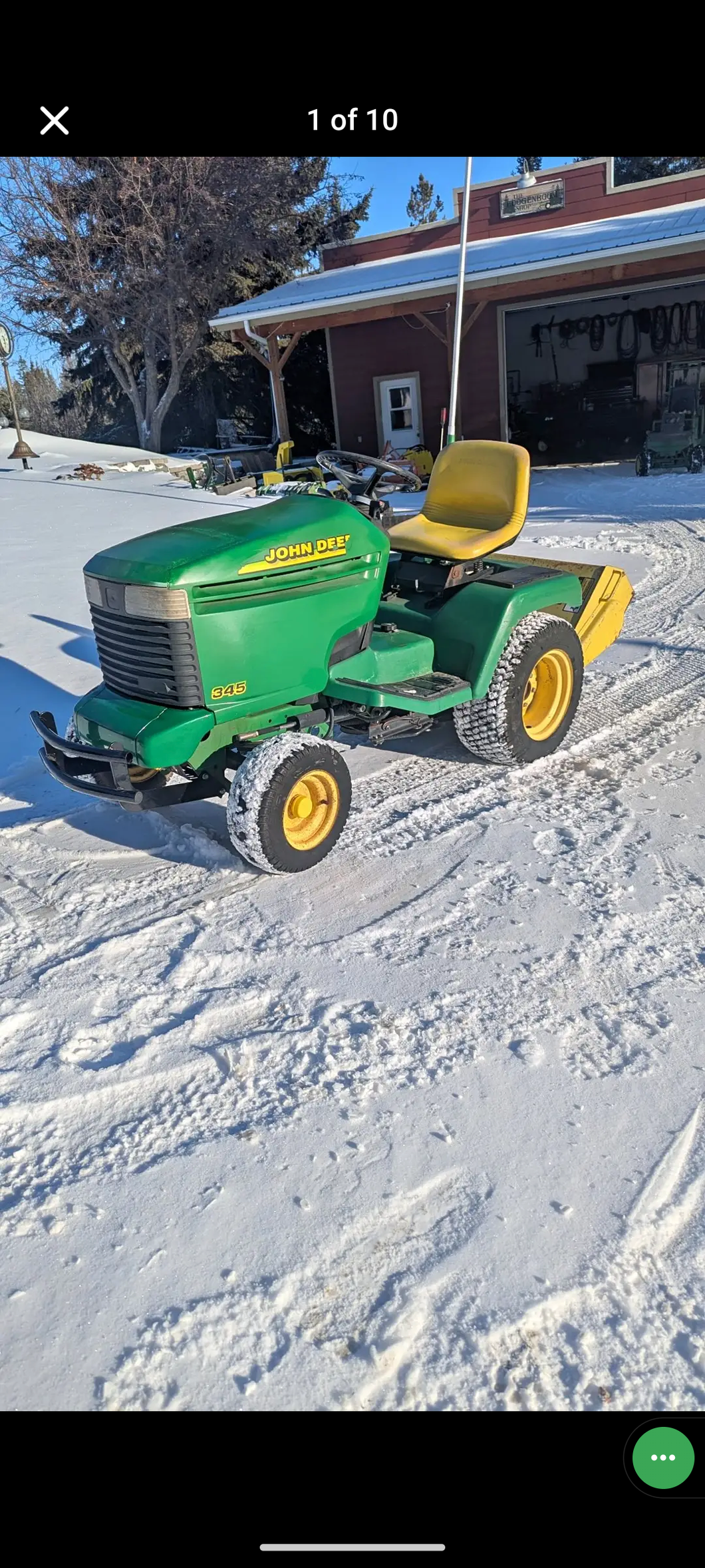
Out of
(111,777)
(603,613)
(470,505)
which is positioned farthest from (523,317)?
(111,777)

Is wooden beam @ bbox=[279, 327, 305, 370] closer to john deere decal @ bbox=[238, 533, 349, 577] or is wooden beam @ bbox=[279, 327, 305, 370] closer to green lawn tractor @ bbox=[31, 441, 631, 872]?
green lawn tractor @ bbox=[31, 441, 631, 872]

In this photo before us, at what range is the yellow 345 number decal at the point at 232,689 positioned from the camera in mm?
3424

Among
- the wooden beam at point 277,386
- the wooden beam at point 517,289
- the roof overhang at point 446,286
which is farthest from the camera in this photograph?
the wooden beam at point 277,386

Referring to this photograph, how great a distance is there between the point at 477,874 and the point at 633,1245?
161 centimetres

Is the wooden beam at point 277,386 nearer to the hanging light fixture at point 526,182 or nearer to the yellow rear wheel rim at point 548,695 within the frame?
the hanging light fixture at point 526,182

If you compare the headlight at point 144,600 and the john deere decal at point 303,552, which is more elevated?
the john deere decal at point 303,552

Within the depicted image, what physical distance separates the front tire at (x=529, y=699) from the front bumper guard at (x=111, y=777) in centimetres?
124

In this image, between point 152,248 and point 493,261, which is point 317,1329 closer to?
point 493,261

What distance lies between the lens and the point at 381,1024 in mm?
2727

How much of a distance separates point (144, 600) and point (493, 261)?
13101 millimetres

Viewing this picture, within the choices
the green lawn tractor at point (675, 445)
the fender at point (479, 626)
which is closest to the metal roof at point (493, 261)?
the green lawn tractor at point (675, 445)

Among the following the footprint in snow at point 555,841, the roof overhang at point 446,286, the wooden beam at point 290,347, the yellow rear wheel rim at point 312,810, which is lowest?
the footprint in snow at point 555,841

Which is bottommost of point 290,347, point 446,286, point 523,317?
point 290,347

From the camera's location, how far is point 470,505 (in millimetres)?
4746
